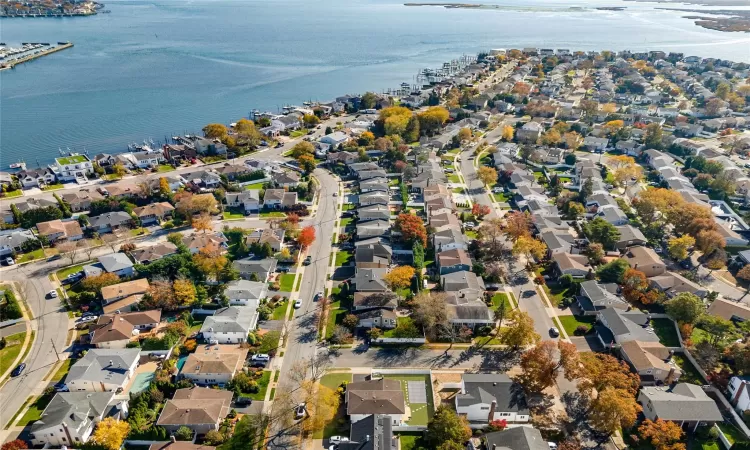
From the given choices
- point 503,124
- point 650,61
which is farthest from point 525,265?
point 650,61

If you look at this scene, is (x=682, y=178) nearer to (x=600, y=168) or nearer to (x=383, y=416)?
(x=600, y=168)

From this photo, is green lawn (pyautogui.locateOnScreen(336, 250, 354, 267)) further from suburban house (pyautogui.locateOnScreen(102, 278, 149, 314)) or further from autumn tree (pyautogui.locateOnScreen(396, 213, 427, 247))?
suburban house (pyautogui.locateOnScreen(102, 278, 149, 314))

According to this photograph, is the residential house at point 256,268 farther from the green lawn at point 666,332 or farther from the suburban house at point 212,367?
the green lawn at point 666,332

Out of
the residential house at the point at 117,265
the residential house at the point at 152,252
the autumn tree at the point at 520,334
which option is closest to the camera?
the autumn tree at the point at 520,334

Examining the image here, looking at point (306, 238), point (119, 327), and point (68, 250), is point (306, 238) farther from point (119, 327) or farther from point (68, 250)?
point (68, 250)

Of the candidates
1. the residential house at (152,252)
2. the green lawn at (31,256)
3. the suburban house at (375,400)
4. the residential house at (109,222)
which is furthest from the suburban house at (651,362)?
the green lawn at (31,256)

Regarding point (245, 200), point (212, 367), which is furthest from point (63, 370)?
point (245, 200)
